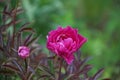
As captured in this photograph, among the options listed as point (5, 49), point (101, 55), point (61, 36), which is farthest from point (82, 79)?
point (101, 55)

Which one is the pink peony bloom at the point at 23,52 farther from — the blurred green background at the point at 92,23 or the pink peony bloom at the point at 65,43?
the blurred green background at the point at 92,23

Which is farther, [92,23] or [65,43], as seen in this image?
[92,23]

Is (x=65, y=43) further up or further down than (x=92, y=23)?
further down

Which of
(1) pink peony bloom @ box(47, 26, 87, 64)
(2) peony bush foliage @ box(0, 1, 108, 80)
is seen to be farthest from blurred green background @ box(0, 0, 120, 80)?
(1) pink peony bloom @ box(47, 26, 87, 64)

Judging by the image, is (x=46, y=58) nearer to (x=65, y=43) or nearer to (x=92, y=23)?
(x=65, y=43)

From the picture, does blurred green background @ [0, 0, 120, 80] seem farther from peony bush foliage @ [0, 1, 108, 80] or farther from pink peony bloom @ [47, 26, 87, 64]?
pink peony bloom @ [47, 26, 87, 64]

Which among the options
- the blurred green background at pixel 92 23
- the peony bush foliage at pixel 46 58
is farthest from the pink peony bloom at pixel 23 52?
the blurred green background at pixel 92 23

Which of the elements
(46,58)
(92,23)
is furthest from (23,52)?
(92,23)
